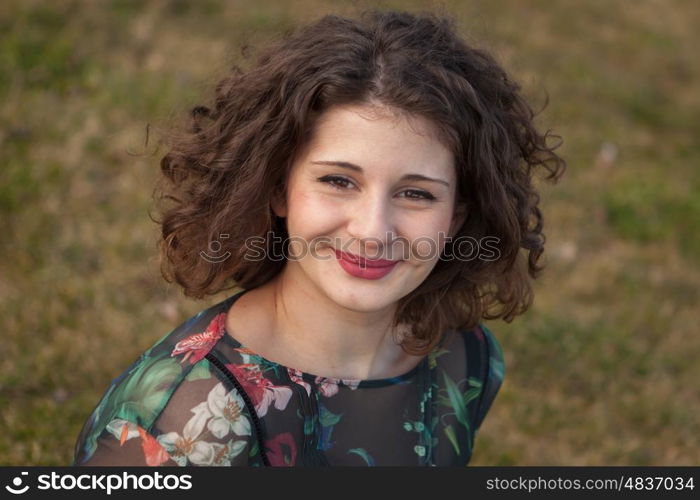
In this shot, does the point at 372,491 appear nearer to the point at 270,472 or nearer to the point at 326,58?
the point at 270,472

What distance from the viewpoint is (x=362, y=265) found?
2.21 meters

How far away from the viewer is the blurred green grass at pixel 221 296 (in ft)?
12.3

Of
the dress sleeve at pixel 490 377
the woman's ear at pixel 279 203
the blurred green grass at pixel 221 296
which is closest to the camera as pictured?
the woman's ear at pixel 279 203

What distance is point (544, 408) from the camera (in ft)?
13.1

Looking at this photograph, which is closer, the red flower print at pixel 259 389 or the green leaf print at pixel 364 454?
the red flower print at pixel 259 389

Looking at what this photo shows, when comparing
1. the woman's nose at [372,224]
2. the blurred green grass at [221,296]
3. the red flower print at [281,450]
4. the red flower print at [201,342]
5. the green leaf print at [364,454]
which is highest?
the woman's nose at [372,224]

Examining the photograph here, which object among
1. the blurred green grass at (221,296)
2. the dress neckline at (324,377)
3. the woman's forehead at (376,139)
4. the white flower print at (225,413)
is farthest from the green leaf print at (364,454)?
the blurred green grass at (221,296)

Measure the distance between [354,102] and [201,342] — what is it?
733 mm

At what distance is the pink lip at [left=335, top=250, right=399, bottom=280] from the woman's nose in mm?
30

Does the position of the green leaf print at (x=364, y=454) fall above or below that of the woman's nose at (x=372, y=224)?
below

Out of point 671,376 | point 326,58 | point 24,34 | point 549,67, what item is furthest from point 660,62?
point 326,58

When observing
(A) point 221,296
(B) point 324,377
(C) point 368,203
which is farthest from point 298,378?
(A) point 221,296

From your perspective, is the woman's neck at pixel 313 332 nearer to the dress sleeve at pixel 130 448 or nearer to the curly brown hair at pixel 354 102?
the curly brown hair at pixel 354 102

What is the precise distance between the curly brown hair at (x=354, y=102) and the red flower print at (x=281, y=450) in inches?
19.6
